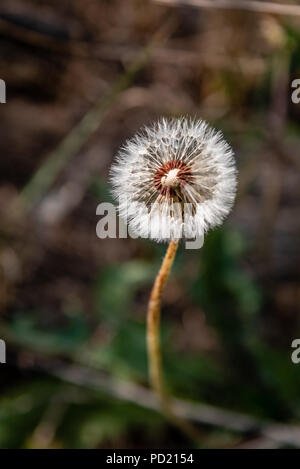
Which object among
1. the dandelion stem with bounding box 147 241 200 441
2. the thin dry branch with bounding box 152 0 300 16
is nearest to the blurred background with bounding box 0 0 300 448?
the thin dry branch with bounding box 152 0 300 16

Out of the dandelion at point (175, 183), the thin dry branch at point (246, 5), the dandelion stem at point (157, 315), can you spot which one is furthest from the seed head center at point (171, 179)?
the thin dry branch at point (246, 5)

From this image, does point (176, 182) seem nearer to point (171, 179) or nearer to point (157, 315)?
point (171, 179)

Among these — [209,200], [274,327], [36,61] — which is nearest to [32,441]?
[274,327]

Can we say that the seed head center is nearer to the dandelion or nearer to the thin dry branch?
the dandelion

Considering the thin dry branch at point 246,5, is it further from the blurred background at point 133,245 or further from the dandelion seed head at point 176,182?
the dandelion seed head at point 176,182

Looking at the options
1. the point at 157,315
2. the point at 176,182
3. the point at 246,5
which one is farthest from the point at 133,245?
the point at 176,182
